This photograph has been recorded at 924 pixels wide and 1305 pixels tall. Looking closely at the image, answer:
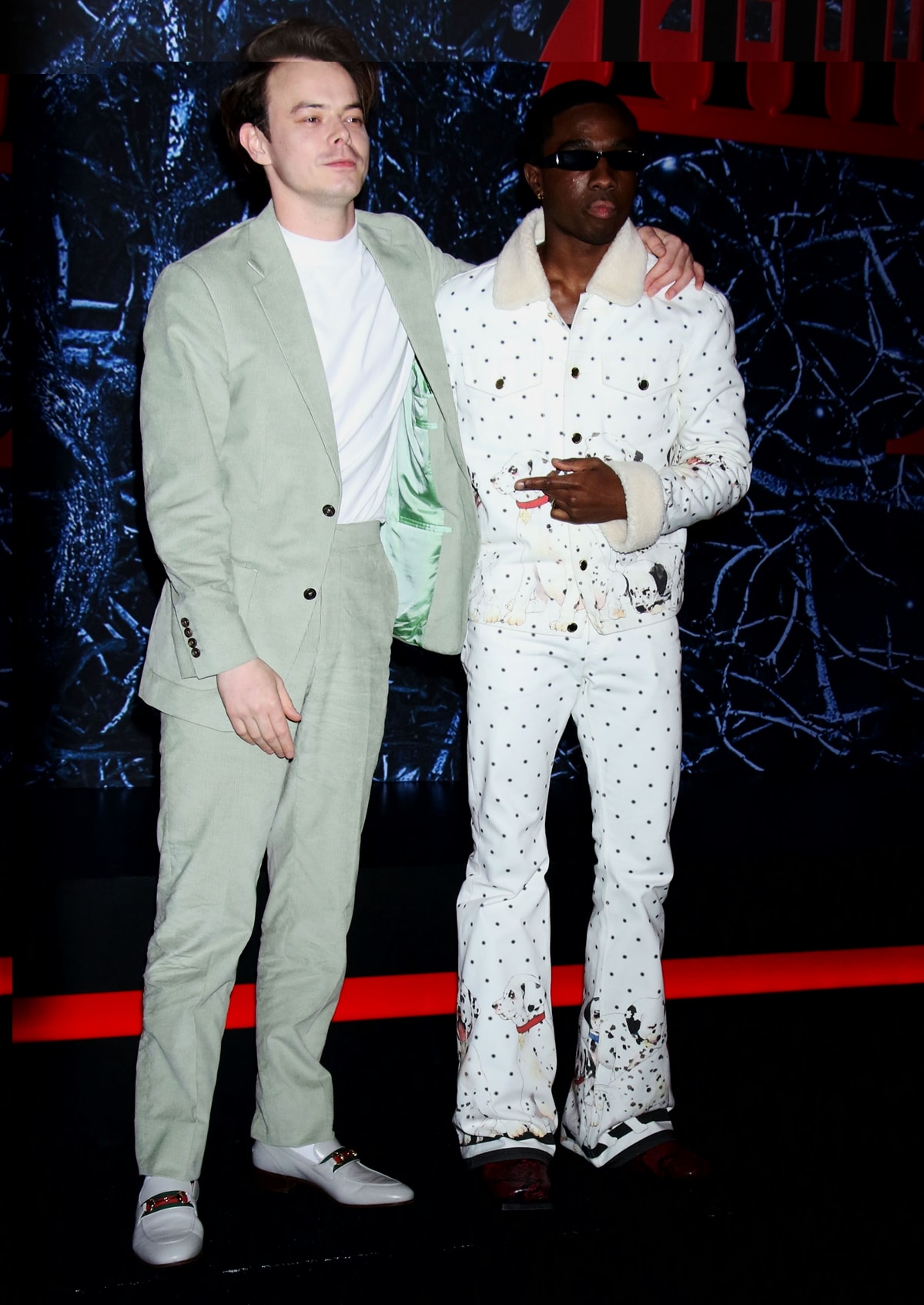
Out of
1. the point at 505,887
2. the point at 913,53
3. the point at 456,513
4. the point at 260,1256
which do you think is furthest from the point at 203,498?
the point at 913,53

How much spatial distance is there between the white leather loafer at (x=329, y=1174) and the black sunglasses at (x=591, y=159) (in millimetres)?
1577

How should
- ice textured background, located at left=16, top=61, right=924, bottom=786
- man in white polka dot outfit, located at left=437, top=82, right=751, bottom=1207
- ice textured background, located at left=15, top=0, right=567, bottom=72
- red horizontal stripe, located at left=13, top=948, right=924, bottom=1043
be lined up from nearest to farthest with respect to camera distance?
ice textured background, located at left=15, top=0, right=567, bottom=72, man in white polka dot outfit, located at left=437, top=82, right=751, bottom=1207, red horizontal stripe, located at left=13, top=948, right=924, bottom=1043, ice textured background, located at left=16, top=61, right=924, bottom=786

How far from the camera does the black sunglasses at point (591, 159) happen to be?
1979 mm

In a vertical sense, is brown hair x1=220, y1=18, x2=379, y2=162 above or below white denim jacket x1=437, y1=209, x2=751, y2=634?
above

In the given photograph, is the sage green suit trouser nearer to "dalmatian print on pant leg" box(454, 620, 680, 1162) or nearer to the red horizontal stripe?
"dalmatian print on pant leg" box(454, 620, 680, 1162)

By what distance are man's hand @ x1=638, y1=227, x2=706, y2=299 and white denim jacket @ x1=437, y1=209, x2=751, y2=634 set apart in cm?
2

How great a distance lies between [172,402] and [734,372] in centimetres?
90

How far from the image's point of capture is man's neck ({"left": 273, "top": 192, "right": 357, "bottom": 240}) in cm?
200

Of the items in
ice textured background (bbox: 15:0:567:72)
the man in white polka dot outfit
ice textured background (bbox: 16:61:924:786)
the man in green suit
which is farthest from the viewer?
ice textured background (bbox: 16:61:924:786)


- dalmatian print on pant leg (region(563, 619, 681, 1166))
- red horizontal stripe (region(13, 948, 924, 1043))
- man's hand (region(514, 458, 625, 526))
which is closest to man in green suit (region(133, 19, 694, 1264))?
man's hand (region(514, 458, 625, 526))

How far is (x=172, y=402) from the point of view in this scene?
6.27 ft

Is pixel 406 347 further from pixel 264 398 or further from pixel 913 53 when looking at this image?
pixel 913 53

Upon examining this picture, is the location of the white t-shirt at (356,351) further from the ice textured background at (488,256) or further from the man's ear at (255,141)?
the ice textured background at (488,256)

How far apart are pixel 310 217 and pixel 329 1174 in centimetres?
149
